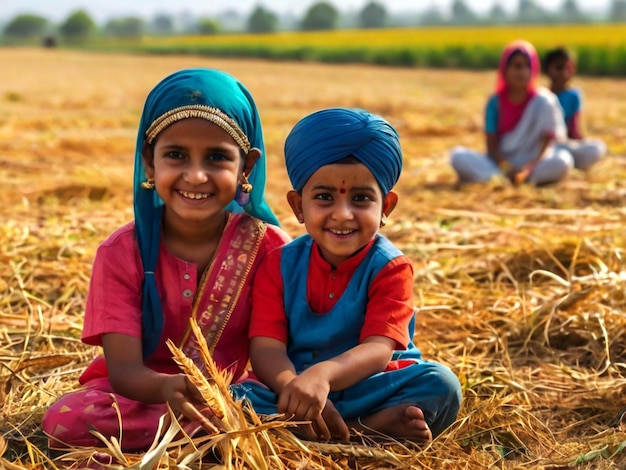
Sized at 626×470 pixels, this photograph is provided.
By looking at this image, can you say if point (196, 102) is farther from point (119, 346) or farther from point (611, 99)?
point (611, 99)

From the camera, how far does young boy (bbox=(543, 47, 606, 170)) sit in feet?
26.1

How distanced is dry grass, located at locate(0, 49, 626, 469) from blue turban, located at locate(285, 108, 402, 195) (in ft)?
2.67

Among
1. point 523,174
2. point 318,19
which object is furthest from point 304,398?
point 318,19

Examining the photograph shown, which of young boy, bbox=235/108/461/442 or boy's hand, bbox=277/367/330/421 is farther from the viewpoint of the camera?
young boy, bbox=235/108/461/442

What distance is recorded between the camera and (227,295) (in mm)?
2930

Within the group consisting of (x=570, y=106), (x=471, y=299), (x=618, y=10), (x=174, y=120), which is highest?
(x=618, y=10)

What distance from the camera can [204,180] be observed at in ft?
8.97

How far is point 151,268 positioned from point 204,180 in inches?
13.7

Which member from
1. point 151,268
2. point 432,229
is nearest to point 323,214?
point 151,268

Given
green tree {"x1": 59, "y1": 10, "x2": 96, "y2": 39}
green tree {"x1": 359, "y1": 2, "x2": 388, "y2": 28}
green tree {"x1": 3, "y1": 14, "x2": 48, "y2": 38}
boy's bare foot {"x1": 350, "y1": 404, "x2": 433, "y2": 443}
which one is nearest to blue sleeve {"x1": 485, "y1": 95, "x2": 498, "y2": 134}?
boy's bare foot {"x1": 350, "y1": 404, "x2": 433, "y2": 443}

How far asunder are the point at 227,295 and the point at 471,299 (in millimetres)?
1592

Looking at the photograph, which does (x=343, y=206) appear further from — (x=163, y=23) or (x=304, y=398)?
(x=163, y=23)

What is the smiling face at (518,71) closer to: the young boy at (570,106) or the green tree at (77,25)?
A: the young boy at (570,106)

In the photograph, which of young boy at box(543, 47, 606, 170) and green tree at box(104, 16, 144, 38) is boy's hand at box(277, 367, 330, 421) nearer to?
young boy at box(543, 47, 606, 170)
